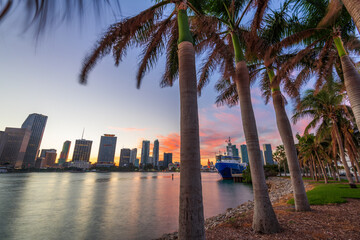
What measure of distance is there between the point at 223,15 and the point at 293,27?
3549mm

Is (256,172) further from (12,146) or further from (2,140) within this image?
(12,146)

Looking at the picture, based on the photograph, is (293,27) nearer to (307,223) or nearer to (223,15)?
(223,15)

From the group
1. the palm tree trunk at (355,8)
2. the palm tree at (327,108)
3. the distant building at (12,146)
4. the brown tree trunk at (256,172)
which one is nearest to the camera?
the palm tree trunk at (355,8)

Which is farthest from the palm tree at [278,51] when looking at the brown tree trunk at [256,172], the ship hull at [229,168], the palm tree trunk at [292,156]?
the ship hull at [229,168]

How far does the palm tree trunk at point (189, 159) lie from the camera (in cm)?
374

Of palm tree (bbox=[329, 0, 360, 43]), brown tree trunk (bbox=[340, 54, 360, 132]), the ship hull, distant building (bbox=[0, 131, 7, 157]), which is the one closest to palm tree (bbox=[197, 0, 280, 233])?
brown tree trunk (bbox=[340, 54, 360, 132])

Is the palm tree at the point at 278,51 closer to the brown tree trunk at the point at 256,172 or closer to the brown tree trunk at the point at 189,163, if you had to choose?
the brown tree trunk at the point at 256,172

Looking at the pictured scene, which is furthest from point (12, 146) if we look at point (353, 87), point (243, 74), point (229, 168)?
point (353, 87)

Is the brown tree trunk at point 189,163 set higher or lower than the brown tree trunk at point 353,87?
lower

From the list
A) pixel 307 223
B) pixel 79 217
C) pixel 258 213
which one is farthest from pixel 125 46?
pixel 79 217

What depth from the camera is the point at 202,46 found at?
25.5 feet

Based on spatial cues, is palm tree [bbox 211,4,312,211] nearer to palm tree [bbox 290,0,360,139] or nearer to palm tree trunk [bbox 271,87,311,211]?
palm tree trunk [bbox 271,87,311,211]

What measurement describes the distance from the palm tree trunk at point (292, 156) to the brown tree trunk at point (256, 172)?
9.10 ft

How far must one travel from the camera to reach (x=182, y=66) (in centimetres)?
494
